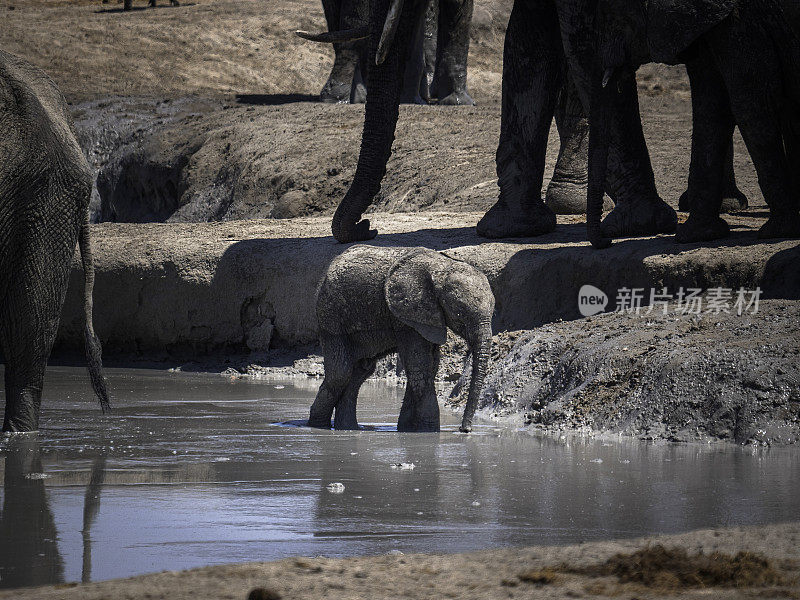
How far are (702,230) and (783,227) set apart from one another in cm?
65

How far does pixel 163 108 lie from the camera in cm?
2356

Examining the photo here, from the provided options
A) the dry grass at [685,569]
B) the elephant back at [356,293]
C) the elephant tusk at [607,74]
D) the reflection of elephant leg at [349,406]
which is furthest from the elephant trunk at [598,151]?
the dry grass at [685,569]

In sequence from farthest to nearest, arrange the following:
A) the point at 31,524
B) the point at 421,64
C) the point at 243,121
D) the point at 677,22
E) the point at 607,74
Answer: the point at 421,64 < the point at 243,121 < the point at 607,74 < the point at 677,22 < the point at 31,524

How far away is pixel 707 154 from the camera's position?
10.6 metres

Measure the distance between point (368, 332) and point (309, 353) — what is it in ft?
13.9

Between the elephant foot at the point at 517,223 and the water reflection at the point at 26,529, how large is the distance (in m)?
6.04

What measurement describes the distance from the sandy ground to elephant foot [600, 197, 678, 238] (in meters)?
7.07

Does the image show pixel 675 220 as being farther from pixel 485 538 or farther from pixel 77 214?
pixel 485 538

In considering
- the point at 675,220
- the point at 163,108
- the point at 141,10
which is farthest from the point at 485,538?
the point at 141,10

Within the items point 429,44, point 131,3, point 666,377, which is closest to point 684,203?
point 666,377

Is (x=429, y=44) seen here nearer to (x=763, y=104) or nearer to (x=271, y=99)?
(x=271, y=99)

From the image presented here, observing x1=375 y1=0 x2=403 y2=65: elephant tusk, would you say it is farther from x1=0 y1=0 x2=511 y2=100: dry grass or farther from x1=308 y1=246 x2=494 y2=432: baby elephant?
x1=0 y1=0 x2=511 y2=100: dry grass

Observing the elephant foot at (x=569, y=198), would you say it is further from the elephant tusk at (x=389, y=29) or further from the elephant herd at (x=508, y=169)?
the elephant tusk at (x=389, y=29)

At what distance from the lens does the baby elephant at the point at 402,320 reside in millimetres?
8297
